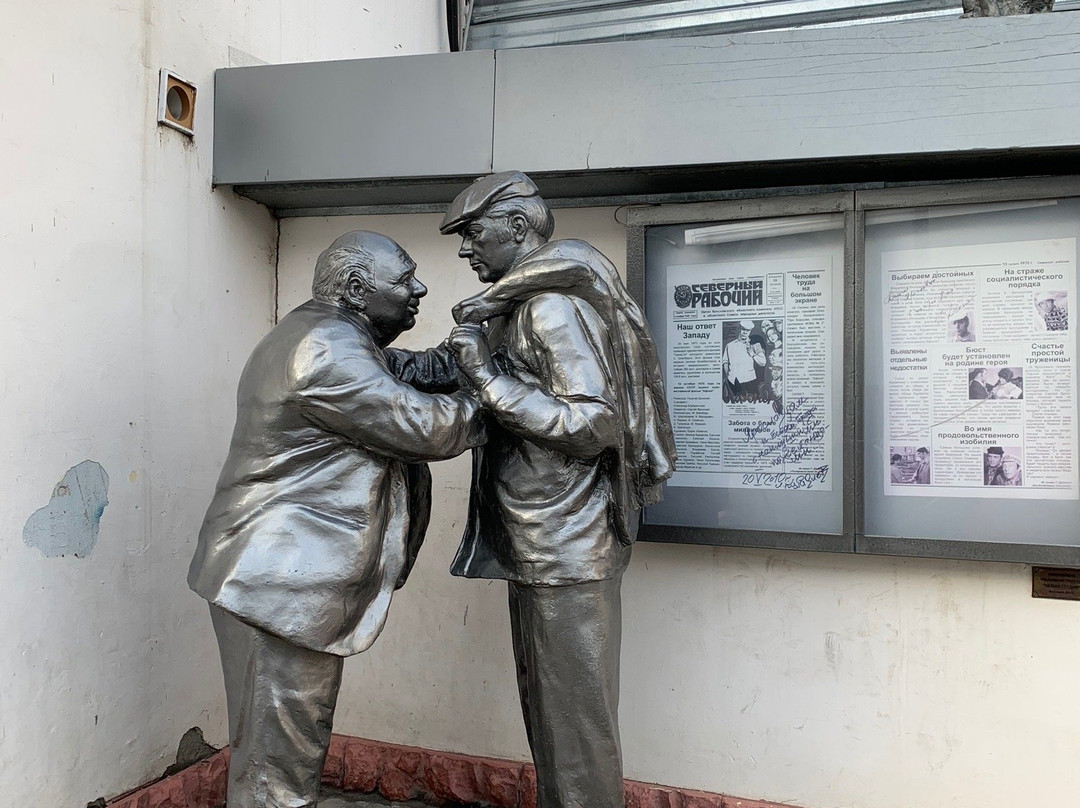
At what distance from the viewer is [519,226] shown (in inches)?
108

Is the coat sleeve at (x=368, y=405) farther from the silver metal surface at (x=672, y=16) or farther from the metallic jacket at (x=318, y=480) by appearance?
the silver metal surface at (x=672, y=16)

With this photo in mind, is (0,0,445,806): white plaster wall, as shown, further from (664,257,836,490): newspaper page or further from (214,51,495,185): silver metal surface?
(664,257,836,490): newspaper page

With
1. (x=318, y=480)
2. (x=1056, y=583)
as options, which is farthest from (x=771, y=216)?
(x=318, y=480)

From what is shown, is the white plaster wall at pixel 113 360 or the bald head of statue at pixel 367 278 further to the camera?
the white plaster wall at pixel 113 360

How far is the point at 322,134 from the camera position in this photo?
3713 millimetres

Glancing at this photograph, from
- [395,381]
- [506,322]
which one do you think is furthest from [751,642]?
[395,381]

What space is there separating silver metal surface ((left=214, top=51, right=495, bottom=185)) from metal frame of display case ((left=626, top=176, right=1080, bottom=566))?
823mm

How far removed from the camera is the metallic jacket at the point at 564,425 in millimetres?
2514

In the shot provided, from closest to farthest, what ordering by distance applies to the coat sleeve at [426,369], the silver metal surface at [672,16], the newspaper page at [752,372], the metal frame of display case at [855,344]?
the coat sleeve at [426,369] → the metal frame of display case at [855,344] → the newspaper page at [752,372] → the silver metal surface at [672,16]

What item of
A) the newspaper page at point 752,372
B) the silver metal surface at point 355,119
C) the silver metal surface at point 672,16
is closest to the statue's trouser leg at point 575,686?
the newspaper page at point 752,372

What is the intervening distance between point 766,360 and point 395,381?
173 cm

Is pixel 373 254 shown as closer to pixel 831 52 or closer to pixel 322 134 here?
pixel 322 134

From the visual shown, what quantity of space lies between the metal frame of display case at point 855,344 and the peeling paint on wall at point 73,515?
2005 millimetres

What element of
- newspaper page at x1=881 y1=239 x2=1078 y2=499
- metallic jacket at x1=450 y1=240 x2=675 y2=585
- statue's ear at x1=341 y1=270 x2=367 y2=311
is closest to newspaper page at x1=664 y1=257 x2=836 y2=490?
newspaper page at x1=881 y1=239 x2=1078 y2=499
